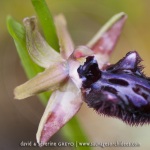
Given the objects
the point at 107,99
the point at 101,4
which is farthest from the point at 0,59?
the point at 107,99

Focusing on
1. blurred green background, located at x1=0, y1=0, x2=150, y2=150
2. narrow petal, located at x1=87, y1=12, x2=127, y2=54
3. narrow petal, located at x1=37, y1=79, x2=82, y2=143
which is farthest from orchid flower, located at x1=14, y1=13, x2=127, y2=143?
blurred green background, located at x1=0, y1=0, x2=150, y2=150

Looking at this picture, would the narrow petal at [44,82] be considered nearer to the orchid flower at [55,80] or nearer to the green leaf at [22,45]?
the orchid flower at [55,80]

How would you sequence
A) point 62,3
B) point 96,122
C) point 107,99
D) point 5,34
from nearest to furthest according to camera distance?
point 107,99, point 96,122, point 5,34, point 62,3

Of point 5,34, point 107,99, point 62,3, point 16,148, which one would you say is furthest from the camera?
point 62,3

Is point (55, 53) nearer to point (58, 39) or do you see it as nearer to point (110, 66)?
point (58, 39)

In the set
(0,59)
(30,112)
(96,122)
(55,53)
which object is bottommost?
(96,122)
